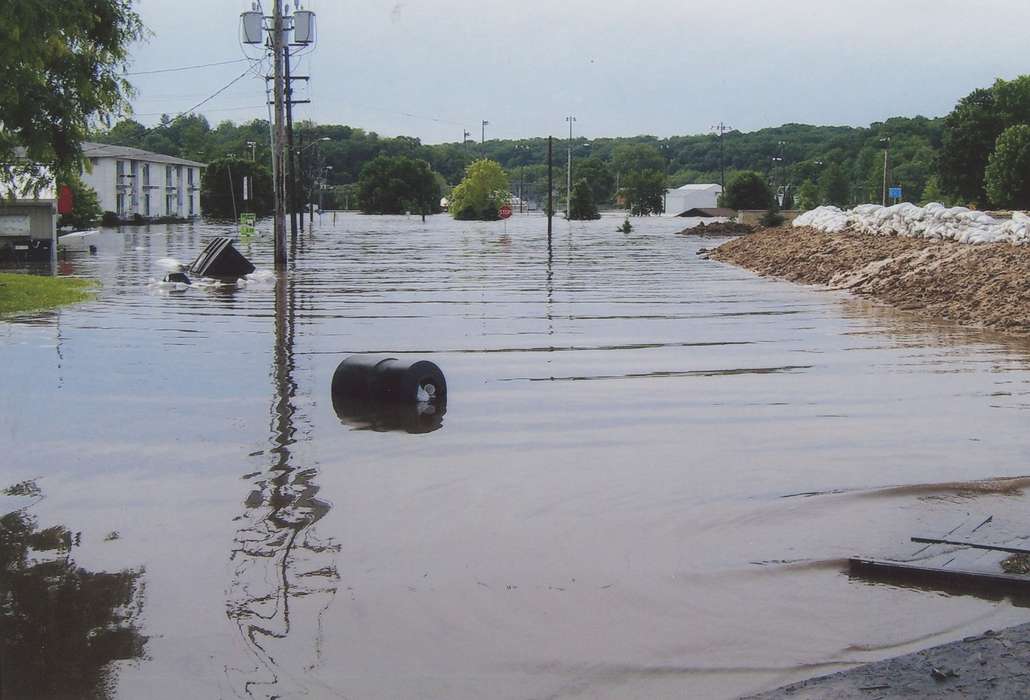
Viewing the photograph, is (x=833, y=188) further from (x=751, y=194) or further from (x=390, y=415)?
(x=390, y=415)

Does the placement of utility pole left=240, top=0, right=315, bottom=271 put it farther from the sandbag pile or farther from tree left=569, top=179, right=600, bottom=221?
tree left=569, top=179, right=600, bottom=221

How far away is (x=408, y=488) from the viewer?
908cm

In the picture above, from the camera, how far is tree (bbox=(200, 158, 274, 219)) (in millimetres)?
128738

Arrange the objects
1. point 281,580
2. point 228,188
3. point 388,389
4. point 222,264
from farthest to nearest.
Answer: point 228,188 < point 222,264 < point 388,389 < point 281,580

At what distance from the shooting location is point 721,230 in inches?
3514

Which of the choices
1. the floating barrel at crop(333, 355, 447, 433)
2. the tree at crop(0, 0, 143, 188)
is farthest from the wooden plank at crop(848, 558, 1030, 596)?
the tree at crop(0, 0, 143, 188)

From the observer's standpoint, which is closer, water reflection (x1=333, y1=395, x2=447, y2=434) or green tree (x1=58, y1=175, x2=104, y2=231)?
water reflection (x1=333, y1=395, x2=447, y2=434)

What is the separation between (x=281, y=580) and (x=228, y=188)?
130 meters

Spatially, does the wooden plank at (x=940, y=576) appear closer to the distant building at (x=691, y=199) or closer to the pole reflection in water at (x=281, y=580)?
the pole reflection in water at (x=281, y=580)

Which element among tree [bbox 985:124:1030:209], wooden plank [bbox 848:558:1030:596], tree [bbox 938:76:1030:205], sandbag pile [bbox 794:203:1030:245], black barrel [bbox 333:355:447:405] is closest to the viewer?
wooden plank [bbox 848:558:1030:596]

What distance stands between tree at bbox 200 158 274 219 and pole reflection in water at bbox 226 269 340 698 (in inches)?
4811

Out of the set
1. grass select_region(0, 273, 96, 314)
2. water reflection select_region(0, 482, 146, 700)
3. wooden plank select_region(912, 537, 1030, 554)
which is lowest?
water reflection select_region(0, 482, 146, 700)

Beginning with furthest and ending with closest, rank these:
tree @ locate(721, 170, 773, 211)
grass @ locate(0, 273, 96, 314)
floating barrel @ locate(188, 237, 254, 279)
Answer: tree @ locate(721, 170, 773, 211), floating barrel @ locate(188, 237, 254, 279), grass @ locate(0, 273, 96, 314)

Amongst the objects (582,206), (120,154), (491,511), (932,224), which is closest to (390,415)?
(491,511)
